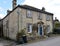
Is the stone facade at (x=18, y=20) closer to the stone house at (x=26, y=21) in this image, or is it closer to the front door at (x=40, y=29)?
the stone house at (x=26, y=21)

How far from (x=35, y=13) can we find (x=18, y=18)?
16.4 ft

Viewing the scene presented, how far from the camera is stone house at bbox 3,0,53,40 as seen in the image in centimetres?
2328

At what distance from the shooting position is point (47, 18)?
30.3 meters

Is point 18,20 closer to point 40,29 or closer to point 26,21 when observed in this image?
point 26,21

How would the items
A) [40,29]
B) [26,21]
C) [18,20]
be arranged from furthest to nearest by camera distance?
[40,29] < [26,21] < [18,20]

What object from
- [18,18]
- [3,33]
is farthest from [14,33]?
[3,33]

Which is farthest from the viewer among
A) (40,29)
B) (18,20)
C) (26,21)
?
(40,29)

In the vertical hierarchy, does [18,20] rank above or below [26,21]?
above

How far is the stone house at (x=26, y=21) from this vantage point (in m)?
23.3

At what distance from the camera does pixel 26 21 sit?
949 inches

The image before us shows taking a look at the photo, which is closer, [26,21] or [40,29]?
[26,21]

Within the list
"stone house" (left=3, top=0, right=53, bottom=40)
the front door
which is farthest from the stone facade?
the front door

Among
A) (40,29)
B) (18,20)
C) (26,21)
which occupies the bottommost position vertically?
(40,29)

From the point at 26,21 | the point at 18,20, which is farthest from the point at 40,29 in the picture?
the point at 18,20
